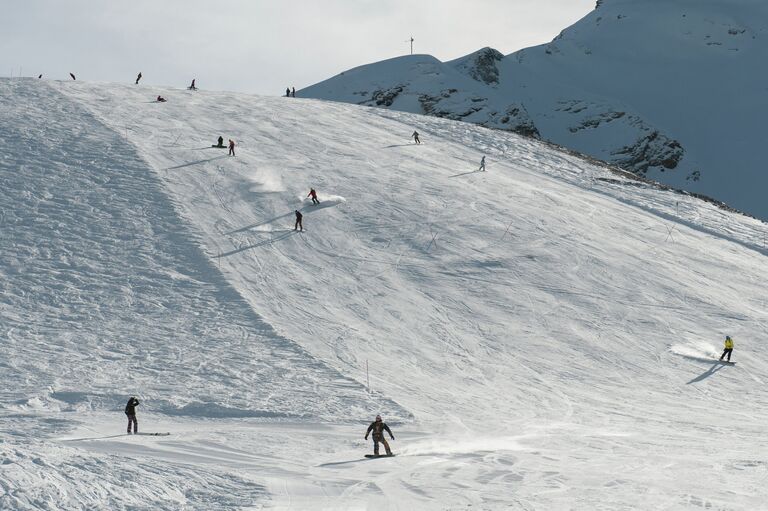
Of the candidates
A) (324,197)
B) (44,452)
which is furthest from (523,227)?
(44,452)

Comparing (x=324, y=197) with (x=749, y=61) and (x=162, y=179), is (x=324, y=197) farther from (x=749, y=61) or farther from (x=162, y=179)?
(x=749, y=61)

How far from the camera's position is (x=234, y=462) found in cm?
1897

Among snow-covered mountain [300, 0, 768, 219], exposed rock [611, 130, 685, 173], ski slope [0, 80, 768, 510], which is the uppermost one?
snow-covered mountain [300, 0, 768, 219]

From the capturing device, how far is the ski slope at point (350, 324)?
18203mm

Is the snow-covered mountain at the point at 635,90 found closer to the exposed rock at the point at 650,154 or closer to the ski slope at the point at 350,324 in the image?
the exposed rock at the point at 650,154

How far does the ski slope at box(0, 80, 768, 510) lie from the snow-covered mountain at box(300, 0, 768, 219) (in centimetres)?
5138

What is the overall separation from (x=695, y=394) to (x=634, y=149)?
84655mm

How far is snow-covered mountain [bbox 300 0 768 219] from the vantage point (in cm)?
10538

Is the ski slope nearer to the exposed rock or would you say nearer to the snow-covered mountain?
the snow-covered mountain

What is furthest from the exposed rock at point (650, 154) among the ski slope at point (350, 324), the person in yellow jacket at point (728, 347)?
the person in yellow jacket at point (728, 347)

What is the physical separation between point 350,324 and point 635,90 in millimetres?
103827

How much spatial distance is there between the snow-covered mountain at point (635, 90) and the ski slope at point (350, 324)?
51385mm

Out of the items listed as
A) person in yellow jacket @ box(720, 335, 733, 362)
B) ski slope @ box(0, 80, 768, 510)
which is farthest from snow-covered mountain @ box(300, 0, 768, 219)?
person in yellow jacket @ box(720, 335, 733, 362)

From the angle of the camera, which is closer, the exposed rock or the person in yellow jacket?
the person in yellow jacket
